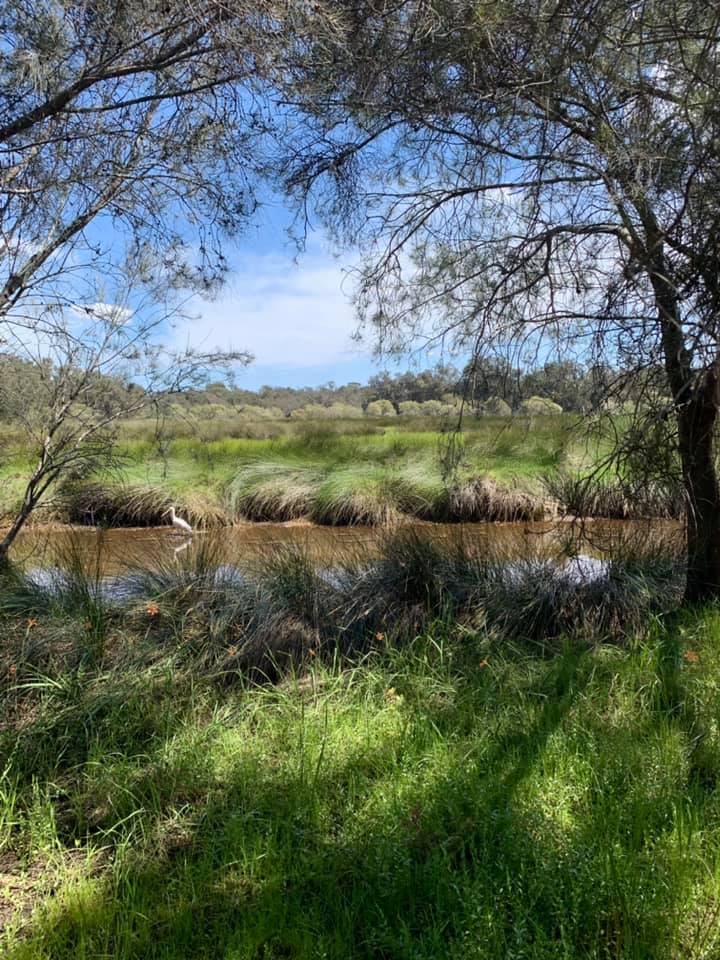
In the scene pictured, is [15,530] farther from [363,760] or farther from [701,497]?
[701,497]

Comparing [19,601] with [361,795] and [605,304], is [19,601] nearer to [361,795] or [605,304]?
[361,795]

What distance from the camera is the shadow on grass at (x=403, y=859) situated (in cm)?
177

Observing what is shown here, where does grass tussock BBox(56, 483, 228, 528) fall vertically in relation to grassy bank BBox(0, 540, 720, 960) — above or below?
above

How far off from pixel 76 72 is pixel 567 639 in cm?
385

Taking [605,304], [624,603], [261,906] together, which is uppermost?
[605,304]

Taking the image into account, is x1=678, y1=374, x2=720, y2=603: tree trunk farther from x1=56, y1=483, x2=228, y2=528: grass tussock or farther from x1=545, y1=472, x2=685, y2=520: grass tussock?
x1=56, y1=483, x2=228, y2=528: grass tussock

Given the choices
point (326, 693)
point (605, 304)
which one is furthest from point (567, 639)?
point (605, 304)

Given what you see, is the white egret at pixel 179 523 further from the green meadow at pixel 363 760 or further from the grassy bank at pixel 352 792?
the grassy bank at pixel 352 792

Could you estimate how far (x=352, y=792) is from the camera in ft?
7.82

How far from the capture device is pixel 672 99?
3426mm

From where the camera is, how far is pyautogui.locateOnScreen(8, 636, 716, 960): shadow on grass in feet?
5.80

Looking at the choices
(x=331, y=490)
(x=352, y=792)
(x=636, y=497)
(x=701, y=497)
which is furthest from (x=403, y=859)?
(x=331, y=490)

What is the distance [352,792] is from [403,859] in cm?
42

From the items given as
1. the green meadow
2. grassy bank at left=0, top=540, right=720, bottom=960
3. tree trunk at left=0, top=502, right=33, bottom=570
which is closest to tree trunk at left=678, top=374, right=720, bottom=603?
the green meadow
